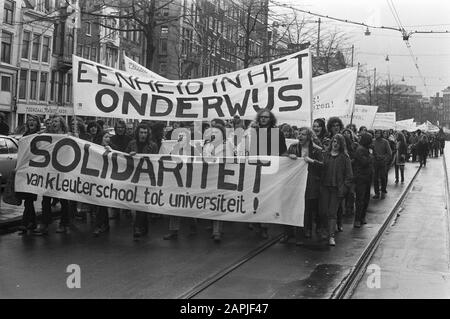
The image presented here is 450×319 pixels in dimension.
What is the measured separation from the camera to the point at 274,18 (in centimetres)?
2372

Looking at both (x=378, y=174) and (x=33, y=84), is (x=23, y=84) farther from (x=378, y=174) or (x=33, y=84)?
(x=378, y=174)

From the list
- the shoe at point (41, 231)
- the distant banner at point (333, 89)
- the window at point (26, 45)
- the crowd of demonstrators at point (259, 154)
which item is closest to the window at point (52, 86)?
the window at point (26, 45)

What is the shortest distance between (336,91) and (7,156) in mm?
7762

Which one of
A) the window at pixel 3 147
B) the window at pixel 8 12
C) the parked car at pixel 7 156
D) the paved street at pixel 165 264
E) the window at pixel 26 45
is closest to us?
the paved street at pixel 165 264

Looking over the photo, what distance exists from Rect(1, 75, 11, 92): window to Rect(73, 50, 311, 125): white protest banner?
33507 mm

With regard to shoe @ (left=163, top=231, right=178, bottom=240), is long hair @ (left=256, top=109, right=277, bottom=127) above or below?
above

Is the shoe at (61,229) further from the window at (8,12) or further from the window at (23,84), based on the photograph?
the window at (23,84)

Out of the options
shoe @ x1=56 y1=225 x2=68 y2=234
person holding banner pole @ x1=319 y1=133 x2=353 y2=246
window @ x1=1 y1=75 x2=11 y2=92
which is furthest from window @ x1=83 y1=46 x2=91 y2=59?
person holding banner pole @ x1=319 y1=133 x2=353 y2=246

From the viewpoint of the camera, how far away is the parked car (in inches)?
508

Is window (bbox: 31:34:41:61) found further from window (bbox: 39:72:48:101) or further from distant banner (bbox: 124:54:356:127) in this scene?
distant banner (bbox: 124:54:356:127)

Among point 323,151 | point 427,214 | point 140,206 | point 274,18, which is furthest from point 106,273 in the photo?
point 274,18

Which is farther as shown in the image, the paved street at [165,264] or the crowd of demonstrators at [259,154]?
the crowd of demonstrators at [259,154]

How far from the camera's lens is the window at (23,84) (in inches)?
1631

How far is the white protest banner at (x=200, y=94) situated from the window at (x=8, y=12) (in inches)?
1305
